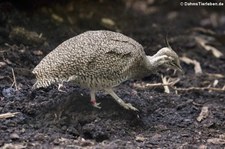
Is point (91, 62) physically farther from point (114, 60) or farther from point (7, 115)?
point (7, 115)

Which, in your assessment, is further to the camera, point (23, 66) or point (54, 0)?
point (54, 0)

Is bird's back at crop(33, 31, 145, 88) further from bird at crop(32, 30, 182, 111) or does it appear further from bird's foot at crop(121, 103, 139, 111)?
bird's foot at crop(121, 103, 139, 111)

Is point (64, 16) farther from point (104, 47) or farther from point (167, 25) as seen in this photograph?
point (104, 47)

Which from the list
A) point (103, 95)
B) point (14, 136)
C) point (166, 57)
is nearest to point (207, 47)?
point (166, 57)

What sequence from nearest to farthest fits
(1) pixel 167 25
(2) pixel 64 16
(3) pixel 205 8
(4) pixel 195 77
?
1. (4) pixel 195 77
2. (2) pixel 64 16
3. (1) pixel 167 25
4. (3) pixel 205 8

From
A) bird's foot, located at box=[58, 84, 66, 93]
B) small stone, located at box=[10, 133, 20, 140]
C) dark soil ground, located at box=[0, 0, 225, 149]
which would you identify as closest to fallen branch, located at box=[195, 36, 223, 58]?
dark soil ground, located at box=[0, 0, 225, 149]

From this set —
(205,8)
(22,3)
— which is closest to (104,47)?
(22,3)
